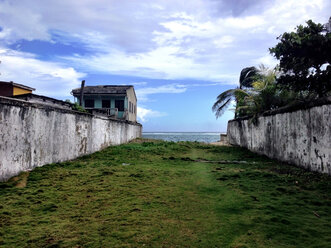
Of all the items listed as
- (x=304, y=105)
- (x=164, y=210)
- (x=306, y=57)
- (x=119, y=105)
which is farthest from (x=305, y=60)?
(x=119, y=105)

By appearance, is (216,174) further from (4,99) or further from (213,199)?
(4,99)

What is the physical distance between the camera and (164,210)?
3.37 metres

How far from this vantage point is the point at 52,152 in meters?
6.76

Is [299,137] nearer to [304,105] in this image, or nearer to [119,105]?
[304,105]

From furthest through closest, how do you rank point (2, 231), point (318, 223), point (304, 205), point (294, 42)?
point (294, 42) < point (304, 205) < point (318, 223) < point (2, 231)

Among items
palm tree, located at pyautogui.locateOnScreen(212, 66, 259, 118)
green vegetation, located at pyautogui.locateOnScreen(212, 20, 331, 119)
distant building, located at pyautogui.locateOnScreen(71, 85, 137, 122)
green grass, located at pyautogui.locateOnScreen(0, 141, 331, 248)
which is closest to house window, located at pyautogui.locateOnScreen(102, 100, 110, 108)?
distant building, located at pyautogui.locateOnScreen(71, 85, 137, 122)

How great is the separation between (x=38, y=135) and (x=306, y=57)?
25.7 feet

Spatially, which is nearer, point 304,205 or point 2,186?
point 304,205

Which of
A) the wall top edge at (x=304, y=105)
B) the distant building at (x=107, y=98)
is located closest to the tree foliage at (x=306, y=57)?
the wall top edge at (x=304, y=105)

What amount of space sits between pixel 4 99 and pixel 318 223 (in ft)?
17.6

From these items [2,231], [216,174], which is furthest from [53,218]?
[216,174]

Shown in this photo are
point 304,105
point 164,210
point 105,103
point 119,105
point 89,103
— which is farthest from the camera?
point 89,103

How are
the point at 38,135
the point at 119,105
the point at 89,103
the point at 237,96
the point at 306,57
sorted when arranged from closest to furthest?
the point at 38,135, the point at 306,57, the point at 237,96, the point at 119,105, the point at 89,103

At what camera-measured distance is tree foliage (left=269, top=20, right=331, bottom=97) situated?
7.59 meters
